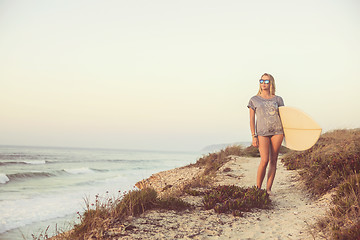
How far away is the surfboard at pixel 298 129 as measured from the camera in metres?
6.42

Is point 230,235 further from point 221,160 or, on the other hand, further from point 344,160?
point 221,160

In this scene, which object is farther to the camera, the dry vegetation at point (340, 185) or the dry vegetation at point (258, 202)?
the dry vegetation at point (258, 202)

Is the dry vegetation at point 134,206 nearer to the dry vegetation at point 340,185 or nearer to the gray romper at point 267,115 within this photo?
the gray romper at point 267,115

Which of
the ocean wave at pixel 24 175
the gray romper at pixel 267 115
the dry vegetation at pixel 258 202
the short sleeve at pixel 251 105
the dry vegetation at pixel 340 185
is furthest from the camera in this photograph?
the ocean wave at pixel 24 175

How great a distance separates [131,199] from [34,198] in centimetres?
1083

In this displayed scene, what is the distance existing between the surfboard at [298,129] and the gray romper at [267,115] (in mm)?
207

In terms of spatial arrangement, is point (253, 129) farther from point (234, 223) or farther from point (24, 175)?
point (24, 175)

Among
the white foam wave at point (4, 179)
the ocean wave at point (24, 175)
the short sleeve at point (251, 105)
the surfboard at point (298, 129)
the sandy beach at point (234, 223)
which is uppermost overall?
the short sleeve at point (251, 105)

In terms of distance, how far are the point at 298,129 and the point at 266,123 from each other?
90 centimetres

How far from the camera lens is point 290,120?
21.1ft

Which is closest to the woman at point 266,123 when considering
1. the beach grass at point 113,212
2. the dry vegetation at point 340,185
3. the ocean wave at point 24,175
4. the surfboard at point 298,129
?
the surfboard at point 298,129

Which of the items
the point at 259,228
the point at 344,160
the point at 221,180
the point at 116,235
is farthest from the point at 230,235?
the point at 221,180

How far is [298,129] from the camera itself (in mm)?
6520

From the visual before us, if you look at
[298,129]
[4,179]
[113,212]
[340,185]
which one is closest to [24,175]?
[4,179]
